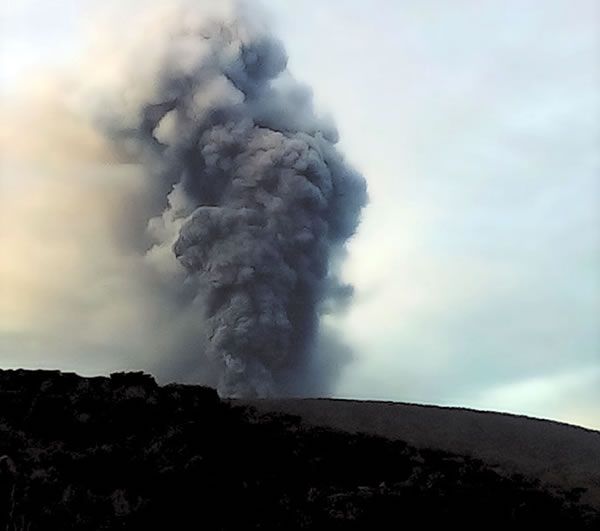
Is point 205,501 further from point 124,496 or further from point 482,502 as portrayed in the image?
point 482,502

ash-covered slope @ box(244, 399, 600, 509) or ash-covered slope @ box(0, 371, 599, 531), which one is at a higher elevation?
ash-covered slope @ box(244, 399, 600, 509)

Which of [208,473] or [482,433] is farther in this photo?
[482,433]

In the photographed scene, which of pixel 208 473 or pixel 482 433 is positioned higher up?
pixel 482 433

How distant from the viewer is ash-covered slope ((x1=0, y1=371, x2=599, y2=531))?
11805 millimetres

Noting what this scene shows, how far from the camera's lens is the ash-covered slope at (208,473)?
11805 millimetres

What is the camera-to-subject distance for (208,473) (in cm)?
1299

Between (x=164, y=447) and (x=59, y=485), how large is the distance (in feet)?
6.74

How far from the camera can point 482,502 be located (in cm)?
1337

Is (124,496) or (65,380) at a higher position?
(65,380)

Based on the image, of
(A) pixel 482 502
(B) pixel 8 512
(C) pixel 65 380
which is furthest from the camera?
(C) pixel 65 380

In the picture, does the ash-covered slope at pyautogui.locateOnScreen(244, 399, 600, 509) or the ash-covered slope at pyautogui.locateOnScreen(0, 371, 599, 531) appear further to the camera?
the ash-covered slope at pyautogui.locateOnScreen(244, 399, 600, 509)

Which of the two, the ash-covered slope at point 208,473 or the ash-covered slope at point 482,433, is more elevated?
the ash-covered slope at point 482,433

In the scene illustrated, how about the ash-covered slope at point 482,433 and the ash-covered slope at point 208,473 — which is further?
the ash-covered slope at point 482,433

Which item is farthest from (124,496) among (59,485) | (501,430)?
(501,430)
